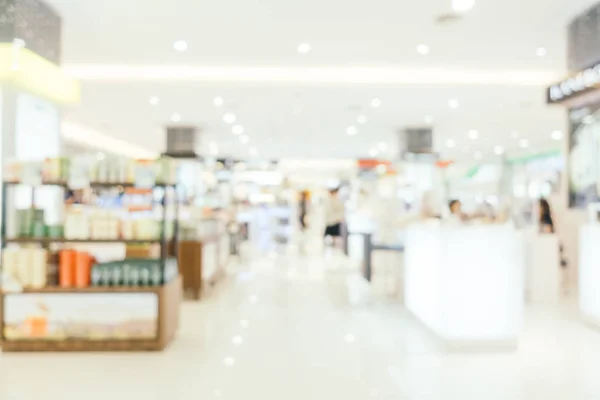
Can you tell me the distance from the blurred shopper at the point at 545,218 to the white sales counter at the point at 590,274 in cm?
165

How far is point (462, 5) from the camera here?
603 cm

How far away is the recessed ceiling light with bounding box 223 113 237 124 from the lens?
1280cm

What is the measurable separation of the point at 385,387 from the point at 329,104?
26.2 feet

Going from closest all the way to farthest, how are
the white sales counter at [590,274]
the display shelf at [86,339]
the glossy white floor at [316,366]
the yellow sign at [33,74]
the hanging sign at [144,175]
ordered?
1. the glossy white floor at [316,366]
2. the display shelf at [86,339]
3. the hanging sign at [144,175]
4. the yellow sign at [33,74]
5. the white sales counter at [590,274]

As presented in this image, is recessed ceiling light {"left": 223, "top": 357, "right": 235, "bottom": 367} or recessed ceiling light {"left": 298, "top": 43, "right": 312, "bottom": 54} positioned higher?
recessed ceiling light {"left": 298, "top": 43, "right": 312, "bottom": 54}

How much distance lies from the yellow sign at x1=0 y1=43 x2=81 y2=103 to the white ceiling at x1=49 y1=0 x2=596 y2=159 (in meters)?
0.79

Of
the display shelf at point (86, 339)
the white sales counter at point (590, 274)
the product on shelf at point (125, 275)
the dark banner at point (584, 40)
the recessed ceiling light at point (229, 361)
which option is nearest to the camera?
the recessed ceiling light at point (229, 361)

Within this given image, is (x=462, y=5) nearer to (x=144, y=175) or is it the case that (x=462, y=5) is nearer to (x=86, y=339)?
(x=144, y=175)

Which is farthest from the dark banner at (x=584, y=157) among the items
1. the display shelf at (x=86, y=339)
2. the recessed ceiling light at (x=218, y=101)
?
the recessed ceiling light at (x=218, y=101)

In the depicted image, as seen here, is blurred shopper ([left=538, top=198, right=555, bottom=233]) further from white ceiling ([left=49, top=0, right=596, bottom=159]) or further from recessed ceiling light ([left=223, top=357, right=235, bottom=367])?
recessed ceiling light ([left=223, top=357, right=235, bottom=367])

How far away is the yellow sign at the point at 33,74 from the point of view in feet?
17.5

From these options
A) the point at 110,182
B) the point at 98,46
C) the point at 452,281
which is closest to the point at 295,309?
the point at 452,281

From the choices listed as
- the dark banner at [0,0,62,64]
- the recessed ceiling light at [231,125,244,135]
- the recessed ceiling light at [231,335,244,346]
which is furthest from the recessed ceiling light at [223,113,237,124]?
the recessed ceiling light at [231,335,244,346]

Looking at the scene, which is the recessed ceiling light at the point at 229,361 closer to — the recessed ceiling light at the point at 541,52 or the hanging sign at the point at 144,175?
the hanging sign at the point at 144,175
